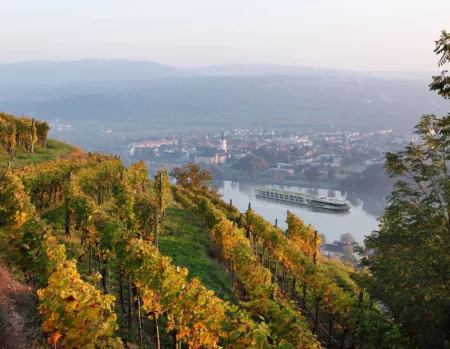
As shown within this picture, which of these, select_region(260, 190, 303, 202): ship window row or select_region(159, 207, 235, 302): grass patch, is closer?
select_region(159, 207, 235, 302): grass patch

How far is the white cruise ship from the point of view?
7969cm

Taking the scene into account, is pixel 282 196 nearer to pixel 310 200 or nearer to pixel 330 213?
pixel 310 200

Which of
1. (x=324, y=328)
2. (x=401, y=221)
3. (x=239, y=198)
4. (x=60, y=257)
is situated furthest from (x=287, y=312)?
(x=239, y=198)

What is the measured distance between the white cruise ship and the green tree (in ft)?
211

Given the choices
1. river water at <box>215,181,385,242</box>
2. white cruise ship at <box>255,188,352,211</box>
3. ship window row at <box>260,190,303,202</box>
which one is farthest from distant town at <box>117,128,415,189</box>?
white cruise ship at <box>255,188,352,211</box>

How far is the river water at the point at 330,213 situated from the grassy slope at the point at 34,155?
41.4 metres

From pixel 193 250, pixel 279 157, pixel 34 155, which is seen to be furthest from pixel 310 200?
pixel 279 157

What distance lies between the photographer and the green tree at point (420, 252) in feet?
29.0

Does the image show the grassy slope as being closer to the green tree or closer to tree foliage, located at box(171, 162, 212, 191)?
tree foliage, located at box(171, 162, 212, 191)

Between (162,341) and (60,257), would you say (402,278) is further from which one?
(60,257)

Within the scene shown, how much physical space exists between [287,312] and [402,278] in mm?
4086

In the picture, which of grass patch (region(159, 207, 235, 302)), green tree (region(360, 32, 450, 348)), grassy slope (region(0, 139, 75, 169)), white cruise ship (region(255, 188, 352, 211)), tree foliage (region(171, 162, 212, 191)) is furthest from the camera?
white cruise ship (region(255, 188, 352, 211))

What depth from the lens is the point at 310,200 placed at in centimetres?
8231

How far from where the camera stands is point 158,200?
19.1 meters
